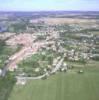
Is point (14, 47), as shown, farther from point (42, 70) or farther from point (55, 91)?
point (55, 91)

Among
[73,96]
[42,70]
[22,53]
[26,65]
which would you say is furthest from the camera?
[22,53]

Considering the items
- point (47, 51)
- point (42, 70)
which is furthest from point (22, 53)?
point (42, 70)

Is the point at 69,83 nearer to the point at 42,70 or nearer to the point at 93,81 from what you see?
the point at 93,81

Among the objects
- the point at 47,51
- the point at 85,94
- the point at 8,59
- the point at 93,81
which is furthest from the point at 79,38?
the point at 85,94

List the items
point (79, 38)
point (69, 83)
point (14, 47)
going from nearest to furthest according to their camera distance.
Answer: point (69, 83), point (14, 47), point (79, 38)

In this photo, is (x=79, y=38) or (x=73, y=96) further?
(x=79, y=38)

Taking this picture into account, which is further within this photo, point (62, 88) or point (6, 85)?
point (6, 85)
